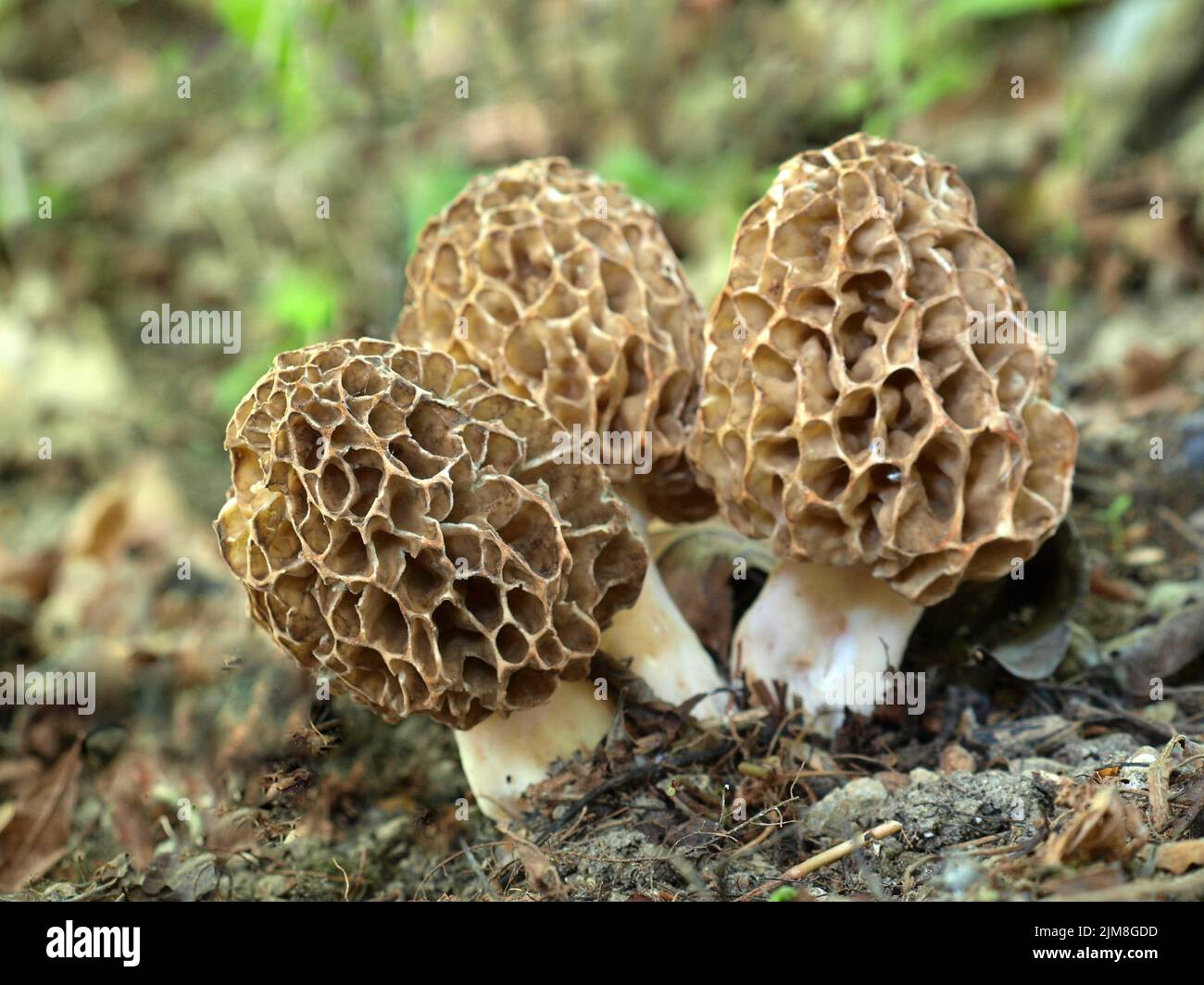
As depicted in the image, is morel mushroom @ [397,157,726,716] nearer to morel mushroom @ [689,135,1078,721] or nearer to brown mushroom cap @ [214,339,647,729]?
morel mushroom @ [689,135,1078,721]

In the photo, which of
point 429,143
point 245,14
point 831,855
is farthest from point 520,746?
point 245,14

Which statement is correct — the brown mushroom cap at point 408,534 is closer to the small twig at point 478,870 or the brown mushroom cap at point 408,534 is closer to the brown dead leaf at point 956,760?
the small twig at point 478,870

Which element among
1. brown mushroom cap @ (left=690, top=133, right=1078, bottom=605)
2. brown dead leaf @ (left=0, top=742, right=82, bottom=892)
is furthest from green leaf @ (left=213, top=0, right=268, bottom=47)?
brown mushroom cap @ (left=690, top=133, right=1078, bottom=605)

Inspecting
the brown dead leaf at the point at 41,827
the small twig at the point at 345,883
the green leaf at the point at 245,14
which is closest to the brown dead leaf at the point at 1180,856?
the small twig at the point at 345,883

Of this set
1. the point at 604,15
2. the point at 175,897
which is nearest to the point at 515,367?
the point at 175,897

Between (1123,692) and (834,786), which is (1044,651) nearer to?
(1123,692)
